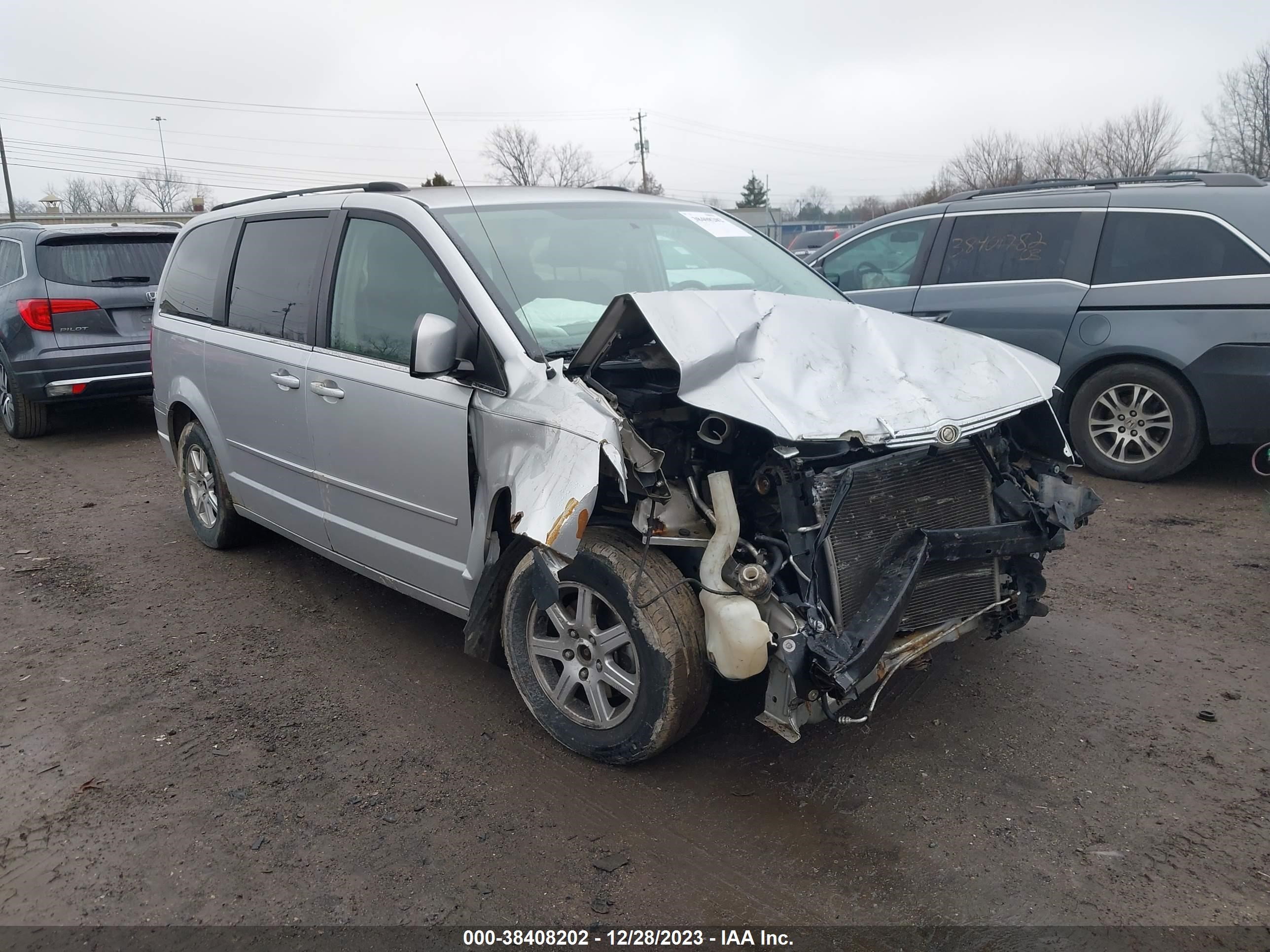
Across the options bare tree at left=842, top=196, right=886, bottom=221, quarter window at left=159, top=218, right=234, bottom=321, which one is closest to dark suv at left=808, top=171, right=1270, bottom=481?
quarter window at left=159, top=218, right=234, bottom=321

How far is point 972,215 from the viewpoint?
7.05 metres

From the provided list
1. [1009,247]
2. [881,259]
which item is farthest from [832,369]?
[881,259]

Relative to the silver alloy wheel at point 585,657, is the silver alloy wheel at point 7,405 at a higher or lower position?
lower

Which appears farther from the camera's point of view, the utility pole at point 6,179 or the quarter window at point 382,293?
the utility pole at point 6,179

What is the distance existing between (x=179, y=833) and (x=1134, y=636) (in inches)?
151

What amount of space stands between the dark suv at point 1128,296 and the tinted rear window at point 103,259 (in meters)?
6.70

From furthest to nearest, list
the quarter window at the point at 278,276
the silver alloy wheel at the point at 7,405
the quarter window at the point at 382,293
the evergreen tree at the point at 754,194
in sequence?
the evergreen tree at the point at 754,194
the silver alloy wheel at the point at 7,405
the quarter window at the point at 278,276
the quarter window at the point at 382,293

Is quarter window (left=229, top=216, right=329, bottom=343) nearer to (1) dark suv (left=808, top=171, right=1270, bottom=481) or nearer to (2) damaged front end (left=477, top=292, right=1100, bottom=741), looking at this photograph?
(2) damaged front end (left=477, top=292, right=1100, bottom=741)

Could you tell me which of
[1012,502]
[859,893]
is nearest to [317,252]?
[1012,502]

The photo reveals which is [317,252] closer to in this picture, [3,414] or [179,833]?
[179,833]

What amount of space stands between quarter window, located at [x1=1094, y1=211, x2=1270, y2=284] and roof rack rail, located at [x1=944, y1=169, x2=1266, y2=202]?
0.41m

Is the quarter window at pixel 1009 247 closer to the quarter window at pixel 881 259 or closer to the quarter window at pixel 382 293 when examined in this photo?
the quarter window at pixel 881 259

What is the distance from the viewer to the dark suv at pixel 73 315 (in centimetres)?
810

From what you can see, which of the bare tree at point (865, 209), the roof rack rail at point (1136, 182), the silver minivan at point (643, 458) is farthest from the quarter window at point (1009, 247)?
the bare tree at point (865, 209)
